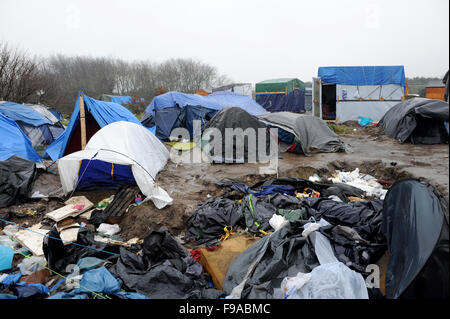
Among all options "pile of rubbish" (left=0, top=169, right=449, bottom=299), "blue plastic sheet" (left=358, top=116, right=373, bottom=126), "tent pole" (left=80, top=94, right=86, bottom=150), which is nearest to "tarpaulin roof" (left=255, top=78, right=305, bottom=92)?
"blue plastic sheet" (left=358, top=116, right=373, bottom=126)

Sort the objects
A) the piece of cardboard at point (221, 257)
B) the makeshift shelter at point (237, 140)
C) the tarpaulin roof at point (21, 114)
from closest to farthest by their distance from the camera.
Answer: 1. the piece of cardboard at point (221, 257)
2. the makeshift shelter at point (237, 140)
3. the tarpaulin roof at point (21, 114)

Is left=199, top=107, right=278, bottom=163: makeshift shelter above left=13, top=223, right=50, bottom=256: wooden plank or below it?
above

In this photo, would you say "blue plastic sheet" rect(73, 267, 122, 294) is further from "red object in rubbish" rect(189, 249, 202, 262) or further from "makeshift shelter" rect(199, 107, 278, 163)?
"makeshift shelter" rect(199, 107, 278, 163)

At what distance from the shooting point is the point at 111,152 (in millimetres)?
5836

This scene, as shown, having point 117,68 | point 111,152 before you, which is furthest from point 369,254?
point 117,68

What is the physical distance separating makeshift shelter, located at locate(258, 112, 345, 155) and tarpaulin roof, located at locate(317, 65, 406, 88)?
16.7 feet

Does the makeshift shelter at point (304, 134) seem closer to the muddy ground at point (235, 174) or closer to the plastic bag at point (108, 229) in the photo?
the muddy ground at point (235, 174)

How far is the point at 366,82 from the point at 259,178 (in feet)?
33.1

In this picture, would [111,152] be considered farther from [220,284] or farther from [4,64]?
[4,64]

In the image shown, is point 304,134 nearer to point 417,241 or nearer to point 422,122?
point 422,122

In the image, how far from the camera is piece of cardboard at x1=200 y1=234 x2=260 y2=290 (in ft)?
11.2

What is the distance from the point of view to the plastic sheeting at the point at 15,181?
5848mm

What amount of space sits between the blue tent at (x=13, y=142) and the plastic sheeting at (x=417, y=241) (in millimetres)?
8511

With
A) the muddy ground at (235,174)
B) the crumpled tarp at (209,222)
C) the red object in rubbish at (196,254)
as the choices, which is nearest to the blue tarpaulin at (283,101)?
the muddy ground at (235,174)
